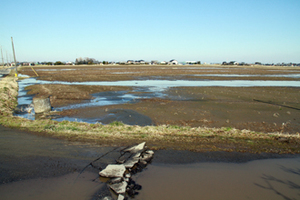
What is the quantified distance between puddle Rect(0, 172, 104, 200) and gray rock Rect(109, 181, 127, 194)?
359 millimetres

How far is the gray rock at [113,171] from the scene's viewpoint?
18.0 ft

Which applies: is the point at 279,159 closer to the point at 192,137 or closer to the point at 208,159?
the point at 208,159

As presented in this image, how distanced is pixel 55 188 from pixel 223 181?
4.28 metres

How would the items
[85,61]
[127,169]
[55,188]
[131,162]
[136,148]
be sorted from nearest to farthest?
[55,188], [127,169], [131,162], [136,148], [85,61]

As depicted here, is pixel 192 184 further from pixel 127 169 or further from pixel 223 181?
pixel 127 169

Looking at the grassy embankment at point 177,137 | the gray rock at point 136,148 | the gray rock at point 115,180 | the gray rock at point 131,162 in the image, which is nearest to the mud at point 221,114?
the grassy embankment at point 177,137

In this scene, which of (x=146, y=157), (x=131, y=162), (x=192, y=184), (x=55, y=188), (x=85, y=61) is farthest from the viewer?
(x=85, y=61)

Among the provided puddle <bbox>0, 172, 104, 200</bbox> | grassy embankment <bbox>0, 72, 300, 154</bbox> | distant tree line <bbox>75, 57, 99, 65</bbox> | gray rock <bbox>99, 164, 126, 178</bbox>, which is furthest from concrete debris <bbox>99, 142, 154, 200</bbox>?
distant tree line <bbox>75, 57, 99, 65</bbox>

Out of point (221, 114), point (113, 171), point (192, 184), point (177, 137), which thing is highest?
point (113, 171)

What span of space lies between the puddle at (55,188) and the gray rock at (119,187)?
14.1 inches

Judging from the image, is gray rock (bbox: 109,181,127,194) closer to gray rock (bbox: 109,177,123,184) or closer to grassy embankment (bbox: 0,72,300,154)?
gray rock (bbox: 109,177,123,184)

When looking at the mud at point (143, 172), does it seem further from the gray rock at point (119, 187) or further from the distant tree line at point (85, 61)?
the distant tree line at point (85, 61)

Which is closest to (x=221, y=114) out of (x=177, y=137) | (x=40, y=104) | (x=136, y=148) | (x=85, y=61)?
(x=177, y=137)

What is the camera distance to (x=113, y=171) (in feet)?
18.4
